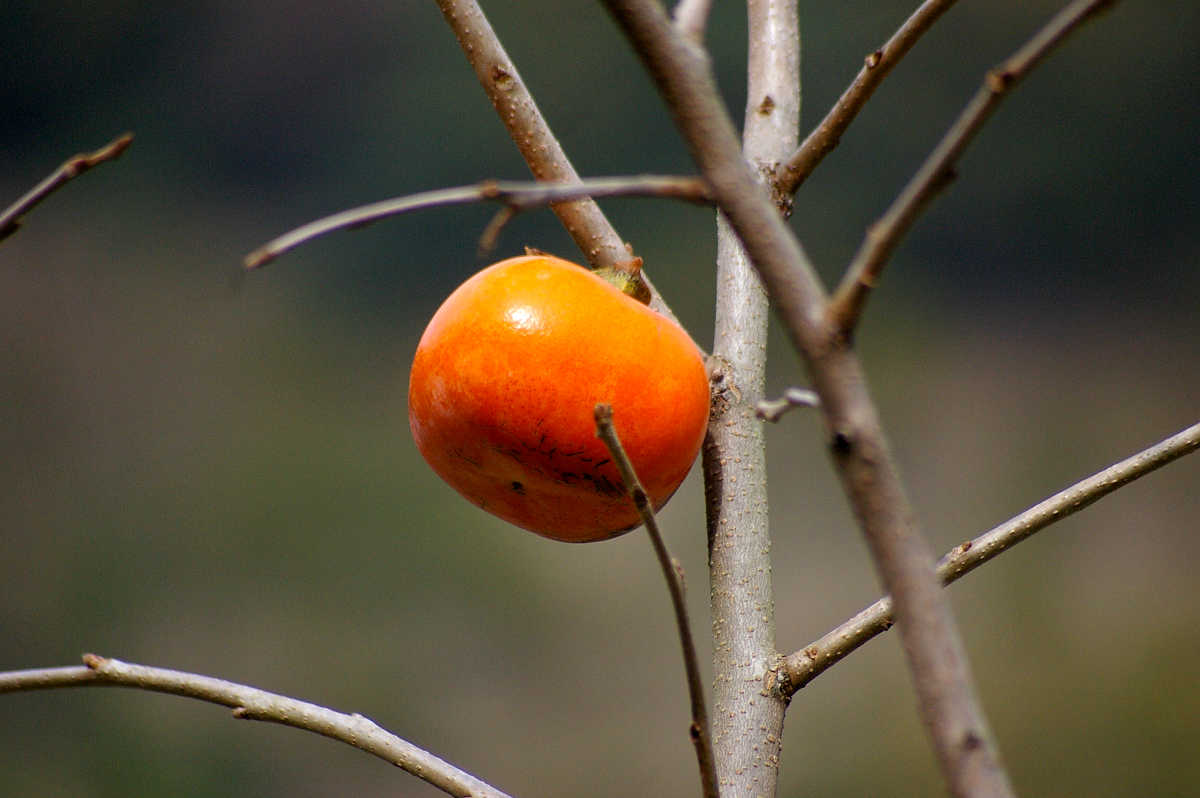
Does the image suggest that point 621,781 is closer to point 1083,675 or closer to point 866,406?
point 1083,675

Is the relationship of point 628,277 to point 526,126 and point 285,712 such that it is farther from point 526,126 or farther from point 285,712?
point 285,712

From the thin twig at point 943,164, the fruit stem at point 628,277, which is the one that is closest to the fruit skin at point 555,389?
the fruit stem at point 628,277

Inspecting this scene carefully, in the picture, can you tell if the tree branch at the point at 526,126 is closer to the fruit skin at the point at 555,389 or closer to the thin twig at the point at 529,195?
the fruit skin at the point at 555,389

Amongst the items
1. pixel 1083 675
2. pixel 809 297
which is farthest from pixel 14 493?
pixel 809 297

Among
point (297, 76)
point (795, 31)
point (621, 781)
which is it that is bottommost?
point (621, 781)

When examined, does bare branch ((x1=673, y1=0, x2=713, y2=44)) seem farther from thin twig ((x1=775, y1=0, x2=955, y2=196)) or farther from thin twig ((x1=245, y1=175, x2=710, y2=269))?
thin twig ((x1=775, y1=0, x2=955, y2=196))

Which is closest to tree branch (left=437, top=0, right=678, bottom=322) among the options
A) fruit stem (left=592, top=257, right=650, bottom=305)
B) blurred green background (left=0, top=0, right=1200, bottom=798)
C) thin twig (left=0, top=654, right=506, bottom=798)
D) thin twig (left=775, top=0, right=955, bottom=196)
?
fruit stem (left=592, top=257, right=650, bottom=305)
